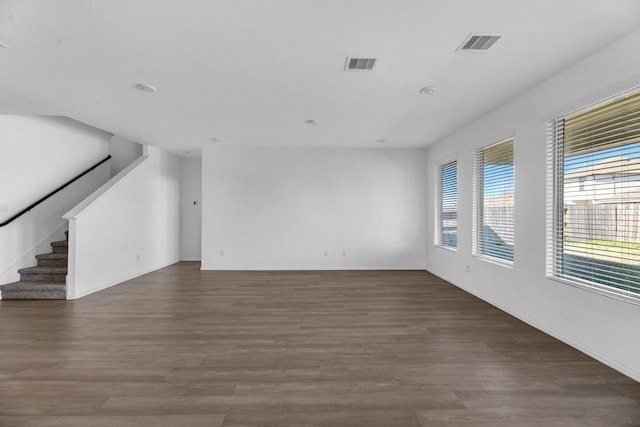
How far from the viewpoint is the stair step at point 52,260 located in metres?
5.20

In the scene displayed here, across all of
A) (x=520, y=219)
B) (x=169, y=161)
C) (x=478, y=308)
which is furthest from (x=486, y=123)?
(x=169, y=161)

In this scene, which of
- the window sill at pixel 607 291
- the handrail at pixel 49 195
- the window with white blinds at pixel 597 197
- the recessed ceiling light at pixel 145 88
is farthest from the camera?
the handrail at pixel 49 195

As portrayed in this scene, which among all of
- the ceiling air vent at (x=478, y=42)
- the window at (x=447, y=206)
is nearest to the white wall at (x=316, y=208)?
the window at (x=447, y=206)

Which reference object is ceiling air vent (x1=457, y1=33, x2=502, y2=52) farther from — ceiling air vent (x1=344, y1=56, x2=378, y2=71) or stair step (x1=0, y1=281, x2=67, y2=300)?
stair step (x1=0, y1=281, x2=67, y2=300)

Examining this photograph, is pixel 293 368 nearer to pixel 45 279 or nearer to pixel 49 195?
pixel 45 279

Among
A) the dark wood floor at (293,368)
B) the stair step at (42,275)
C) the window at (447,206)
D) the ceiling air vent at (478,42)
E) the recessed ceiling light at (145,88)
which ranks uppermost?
the ceiling air vent at (478,42)

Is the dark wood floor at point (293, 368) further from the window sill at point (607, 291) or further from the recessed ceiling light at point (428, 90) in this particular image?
the recessed ceiling light at point (428, 90)

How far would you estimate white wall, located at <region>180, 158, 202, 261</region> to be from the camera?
8391mm

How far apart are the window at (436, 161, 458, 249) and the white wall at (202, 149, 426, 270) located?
23.2 inches

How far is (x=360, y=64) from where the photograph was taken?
9.99ft

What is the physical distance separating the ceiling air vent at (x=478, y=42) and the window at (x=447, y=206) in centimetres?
337

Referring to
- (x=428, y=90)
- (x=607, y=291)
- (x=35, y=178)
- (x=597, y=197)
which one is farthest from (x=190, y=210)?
(x=607, y=291)

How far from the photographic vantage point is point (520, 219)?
382 cm

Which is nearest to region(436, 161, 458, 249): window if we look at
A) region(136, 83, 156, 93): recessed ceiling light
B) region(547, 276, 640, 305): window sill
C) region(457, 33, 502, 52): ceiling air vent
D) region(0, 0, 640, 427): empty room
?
region(0, 0, 640, 427): empty room
